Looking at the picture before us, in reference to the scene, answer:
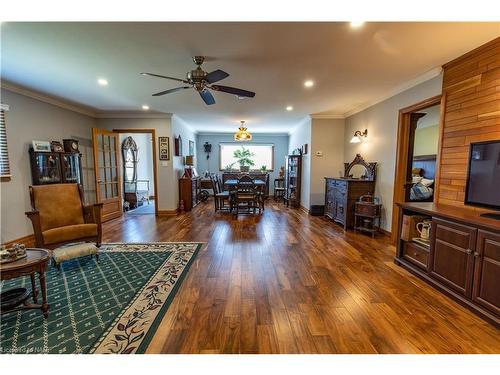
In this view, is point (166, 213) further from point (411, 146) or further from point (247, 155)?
point (411, 146)

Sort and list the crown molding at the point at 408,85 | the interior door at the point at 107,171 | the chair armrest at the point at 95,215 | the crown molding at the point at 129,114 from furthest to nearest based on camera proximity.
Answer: the crown molding at the point at 129,114 < the interior door at the point at 107,171 < the chair armrest at the point at 95,215 < the crown molding at the point at 408,85

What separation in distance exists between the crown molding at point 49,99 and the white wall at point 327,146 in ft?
16.6

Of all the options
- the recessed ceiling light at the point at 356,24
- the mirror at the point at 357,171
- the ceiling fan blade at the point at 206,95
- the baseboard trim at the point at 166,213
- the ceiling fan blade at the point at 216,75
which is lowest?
the baseboard trim at the point at 166,213

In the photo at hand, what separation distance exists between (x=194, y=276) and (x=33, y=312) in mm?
1300

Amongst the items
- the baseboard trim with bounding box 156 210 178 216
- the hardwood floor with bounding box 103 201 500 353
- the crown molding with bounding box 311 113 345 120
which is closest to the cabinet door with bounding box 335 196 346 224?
the hardwood floor with bounding box 103 201 500 353

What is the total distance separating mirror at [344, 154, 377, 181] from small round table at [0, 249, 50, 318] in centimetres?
462

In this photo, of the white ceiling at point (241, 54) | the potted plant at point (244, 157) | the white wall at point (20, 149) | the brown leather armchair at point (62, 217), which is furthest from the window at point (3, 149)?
the potted plant at point (244, 157)

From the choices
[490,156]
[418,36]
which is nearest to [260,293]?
[490,156]

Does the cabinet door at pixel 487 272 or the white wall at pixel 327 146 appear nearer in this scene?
the cabinet door at pixel 487 272

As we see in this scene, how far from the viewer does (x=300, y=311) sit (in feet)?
6.09

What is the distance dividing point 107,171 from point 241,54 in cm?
451

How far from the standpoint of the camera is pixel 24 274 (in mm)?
1685

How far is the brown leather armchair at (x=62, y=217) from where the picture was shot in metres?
2.66

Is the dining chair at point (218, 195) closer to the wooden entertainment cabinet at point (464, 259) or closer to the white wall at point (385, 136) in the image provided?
the white wall at point (385, 136)
